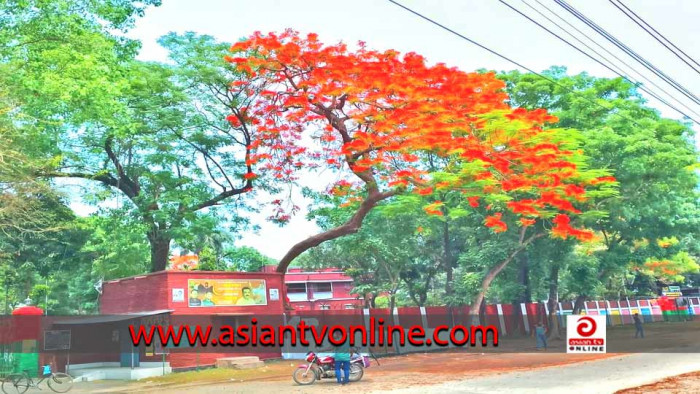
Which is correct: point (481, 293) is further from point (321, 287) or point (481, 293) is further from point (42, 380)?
point (321, 287)

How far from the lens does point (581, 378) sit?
16453 millimetres

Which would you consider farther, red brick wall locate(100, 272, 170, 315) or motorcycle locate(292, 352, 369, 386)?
red brick wall locate(100, 272, 170, 315)

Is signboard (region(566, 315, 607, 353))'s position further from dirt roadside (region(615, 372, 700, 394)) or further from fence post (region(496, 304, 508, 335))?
fence post (region(496, 304, 508, 335))

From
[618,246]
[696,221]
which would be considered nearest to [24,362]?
[618,246]

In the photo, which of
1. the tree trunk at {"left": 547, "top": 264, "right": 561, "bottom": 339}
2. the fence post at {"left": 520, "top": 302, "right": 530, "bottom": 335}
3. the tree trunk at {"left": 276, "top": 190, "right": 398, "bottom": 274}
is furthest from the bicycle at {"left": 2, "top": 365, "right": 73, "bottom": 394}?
the fence post at {"left": 520, "top": 302, "right": 530, "bottom": 335}

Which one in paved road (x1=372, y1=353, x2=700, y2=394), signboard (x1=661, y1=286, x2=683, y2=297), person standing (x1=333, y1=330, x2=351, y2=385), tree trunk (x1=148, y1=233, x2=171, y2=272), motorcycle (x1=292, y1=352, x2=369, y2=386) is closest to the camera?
paved road (x1=372, y1=353, x2=700, y2=394)

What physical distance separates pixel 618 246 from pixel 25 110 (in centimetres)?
3055

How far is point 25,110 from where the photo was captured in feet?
61.3

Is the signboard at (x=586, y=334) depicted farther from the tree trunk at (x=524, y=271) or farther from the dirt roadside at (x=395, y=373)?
the tree trunk at (x=524, y=271)

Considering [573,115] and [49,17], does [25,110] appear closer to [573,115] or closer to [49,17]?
[49,17]

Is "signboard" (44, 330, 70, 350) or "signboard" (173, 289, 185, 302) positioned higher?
"signboard" (173, 289, 185, 302)

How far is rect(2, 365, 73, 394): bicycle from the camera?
1928 cm

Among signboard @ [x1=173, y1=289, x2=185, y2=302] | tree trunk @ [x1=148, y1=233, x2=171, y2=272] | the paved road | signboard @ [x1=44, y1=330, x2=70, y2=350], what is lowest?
the paved road

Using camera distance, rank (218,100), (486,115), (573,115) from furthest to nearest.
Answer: (573,115) → (218,100) → (486,115)
